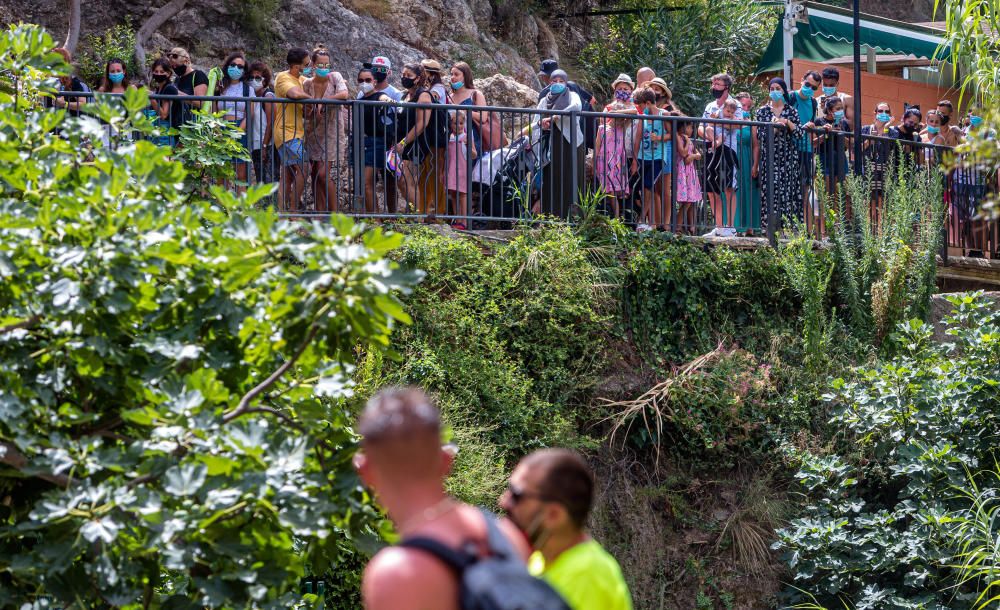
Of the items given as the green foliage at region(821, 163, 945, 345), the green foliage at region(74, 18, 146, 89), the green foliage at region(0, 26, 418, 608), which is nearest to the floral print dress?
the green foliage at region(821, 163, 945, 345)

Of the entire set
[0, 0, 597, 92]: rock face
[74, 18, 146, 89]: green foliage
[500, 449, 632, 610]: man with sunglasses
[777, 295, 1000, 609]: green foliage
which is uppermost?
[0, 0, 597, 92]: rock face

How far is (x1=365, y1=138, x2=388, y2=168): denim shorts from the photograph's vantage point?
35.5ft

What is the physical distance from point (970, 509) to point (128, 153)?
6599mm

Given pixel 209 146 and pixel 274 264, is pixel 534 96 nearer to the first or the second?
pixel 209 146

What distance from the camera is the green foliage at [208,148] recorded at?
811cm

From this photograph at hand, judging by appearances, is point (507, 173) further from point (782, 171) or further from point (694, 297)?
point (782, 171)

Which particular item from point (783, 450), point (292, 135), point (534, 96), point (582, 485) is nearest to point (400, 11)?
point (534, 96)

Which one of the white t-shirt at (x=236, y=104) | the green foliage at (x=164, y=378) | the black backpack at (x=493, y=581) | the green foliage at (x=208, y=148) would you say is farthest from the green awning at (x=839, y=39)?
the black backpack at (x=493, y=581)

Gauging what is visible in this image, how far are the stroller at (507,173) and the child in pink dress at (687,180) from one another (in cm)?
135

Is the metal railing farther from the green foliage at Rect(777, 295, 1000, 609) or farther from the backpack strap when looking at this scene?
the backpack strap

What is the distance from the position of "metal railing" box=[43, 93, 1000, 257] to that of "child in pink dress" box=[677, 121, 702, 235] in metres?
0.01

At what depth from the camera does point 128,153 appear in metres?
5.14

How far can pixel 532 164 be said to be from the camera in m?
11.3

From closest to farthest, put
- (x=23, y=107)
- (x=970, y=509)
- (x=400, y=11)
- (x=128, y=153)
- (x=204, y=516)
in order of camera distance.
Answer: (x=204, y=516) < (x=128, y=153) < (x=23, y=107) < (x=970, y=509) < (x=400, y=11)
